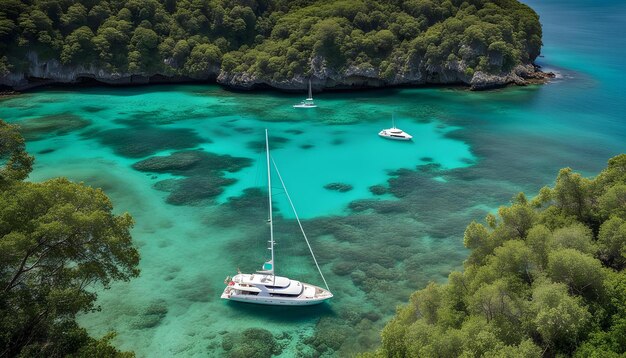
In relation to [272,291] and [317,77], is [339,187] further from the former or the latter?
[317,77]

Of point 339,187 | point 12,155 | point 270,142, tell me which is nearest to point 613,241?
point 339,187

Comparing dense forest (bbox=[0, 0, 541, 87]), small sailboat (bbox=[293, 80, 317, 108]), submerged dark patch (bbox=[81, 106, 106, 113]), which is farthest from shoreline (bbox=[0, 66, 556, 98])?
submerged dark patch (bbox=[81, 106, 106, 113])

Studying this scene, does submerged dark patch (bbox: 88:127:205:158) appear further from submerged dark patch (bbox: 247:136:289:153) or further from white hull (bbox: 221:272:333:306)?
white hull (bbox: 221:272:333:306)

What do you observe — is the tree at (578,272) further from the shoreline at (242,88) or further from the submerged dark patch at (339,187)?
the shoreline at (242,88)

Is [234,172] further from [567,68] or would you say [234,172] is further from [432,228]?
[567,68]

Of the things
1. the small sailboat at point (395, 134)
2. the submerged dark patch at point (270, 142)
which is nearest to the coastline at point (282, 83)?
the submerged dark patch at point (270, 142)
